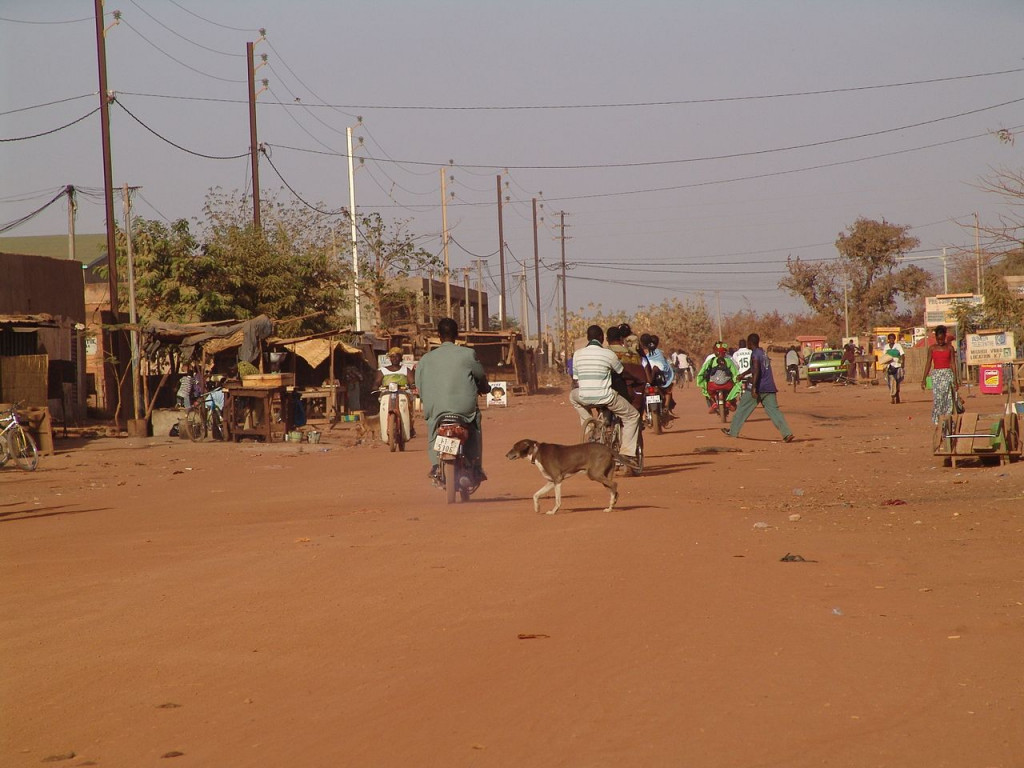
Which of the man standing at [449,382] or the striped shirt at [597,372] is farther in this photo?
the striped shirt at [597,372]

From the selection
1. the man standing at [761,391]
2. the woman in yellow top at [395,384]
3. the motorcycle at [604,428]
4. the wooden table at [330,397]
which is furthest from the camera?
the wooden table at [330,397]

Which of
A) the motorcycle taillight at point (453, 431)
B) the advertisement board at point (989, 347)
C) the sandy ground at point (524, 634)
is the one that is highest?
the advertisement board at point (989, 347)

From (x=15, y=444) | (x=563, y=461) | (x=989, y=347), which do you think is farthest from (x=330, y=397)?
(x=563, y=461)

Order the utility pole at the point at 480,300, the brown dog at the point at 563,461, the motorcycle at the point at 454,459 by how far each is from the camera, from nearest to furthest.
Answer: the brown dog at the point at 563,461
the motorcycle at the point at 454,459
the utility pole at the point at 480,300

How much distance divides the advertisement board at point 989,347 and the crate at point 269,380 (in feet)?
71.8

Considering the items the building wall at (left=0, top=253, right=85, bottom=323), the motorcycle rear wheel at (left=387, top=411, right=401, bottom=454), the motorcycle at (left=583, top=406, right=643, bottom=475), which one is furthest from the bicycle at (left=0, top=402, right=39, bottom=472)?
the building wall at (left=0, top=253, right=85, bottom=323)

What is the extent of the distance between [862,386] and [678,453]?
35090mm

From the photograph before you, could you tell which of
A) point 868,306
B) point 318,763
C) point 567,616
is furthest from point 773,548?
point 868,306

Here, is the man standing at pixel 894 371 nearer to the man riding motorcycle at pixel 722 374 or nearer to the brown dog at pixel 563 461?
the man riding motorcycle at pixel 722 374

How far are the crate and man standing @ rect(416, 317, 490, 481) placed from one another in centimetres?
1330

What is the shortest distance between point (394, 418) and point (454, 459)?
9.66m

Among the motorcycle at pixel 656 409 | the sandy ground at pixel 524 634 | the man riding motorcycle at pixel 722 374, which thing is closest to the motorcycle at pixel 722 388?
the man riding motorcycle at pixel 722 374

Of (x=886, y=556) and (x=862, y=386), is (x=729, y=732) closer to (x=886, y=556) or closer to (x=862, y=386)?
(x=886, y=556)

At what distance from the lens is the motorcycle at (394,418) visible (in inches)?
792
